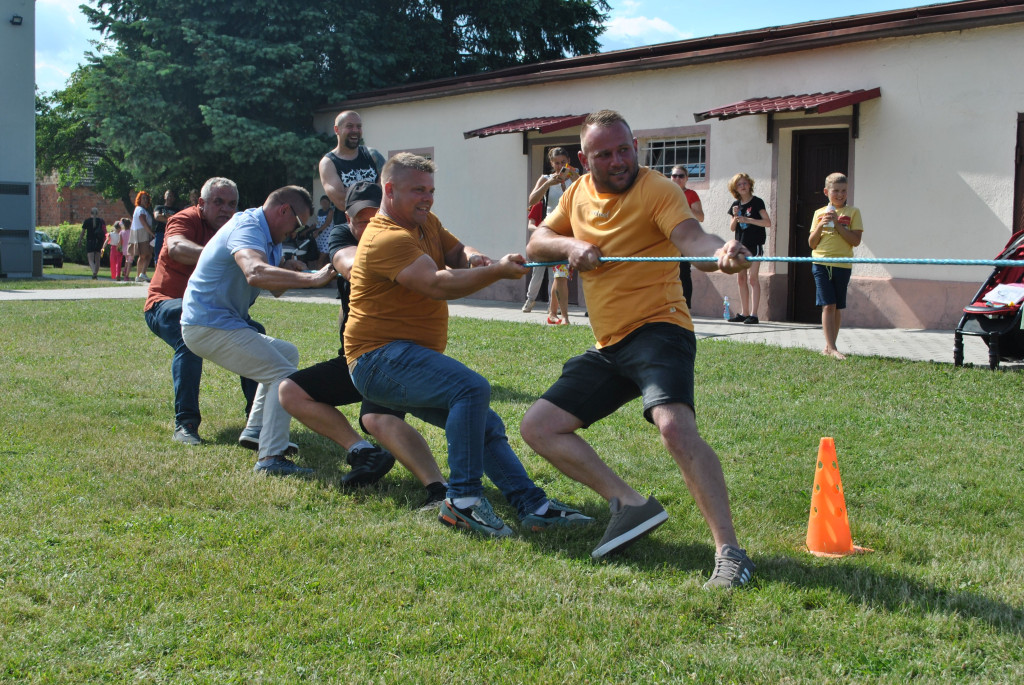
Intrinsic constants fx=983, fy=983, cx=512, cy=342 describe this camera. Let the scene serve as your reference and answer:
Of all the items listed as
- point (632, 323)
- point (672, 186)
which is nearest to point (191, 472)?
point (632, 323)

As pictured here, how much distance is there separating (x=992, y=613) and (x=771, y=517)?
132 cm

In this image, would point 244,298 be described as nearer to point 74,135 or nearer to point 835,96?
point 835,96

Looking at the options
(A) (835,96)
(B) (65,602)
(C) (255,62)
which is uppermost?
(C) (255,62)

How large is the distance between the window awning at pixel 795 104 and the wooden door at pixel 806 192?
0.65 m

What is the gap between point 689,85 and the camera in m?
14.2

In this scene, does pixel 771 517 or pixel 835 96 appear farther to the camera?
pixel 835 96

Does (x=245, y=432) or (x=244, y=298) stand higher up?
(x=244, y=298)

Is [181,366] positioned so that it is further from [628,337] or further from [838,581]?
[838,581]

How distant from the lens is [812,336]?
11.4 meters

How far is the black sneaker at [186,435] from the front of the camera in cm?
637

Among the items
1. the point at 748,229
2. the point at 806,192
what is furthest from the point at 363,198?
the point at 806,192

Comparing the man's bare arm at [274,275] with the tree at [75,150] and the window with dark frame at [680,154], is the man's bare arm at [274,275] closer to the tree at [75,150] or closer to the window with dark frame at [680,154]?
the window with dark frame at [680,154]

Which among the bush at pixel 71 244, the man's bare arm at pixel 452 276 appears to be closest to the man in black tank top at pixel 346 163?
the man's bare arm at pixel 452 276

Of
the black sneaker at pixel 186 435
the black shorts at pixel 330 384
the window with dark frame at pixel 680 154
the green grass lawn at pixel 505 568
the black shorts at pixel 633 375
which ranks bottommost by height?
the green grass lawn at pixel 505 568
